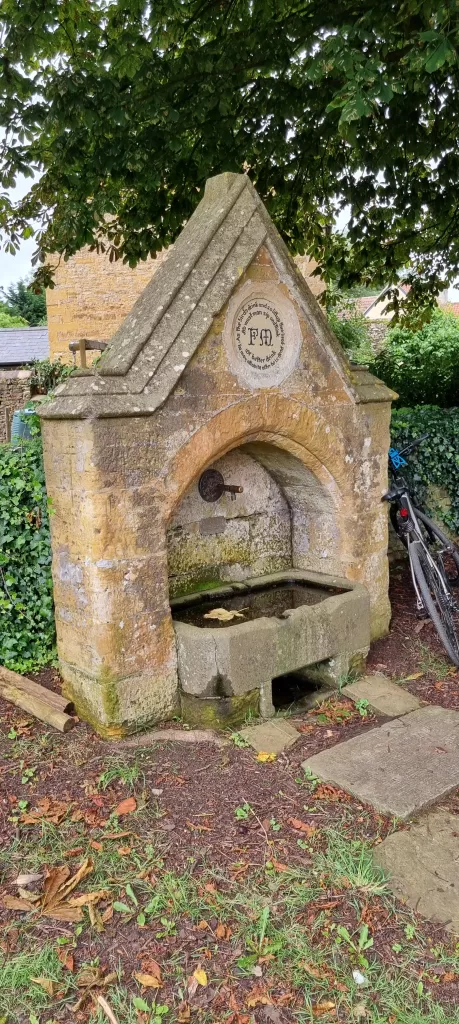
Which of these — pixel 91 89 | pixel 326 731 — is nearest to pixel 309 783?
pixel 326 731

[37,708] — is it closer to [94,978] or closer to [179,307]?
[94,978]

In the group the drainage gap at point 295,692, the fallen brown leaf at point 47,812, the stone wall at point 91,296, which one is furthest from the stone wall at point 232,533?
the stone wall at point 91,296

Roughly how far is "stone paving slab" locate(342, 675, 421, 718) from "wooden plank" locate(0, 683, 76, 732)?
77.7 inches

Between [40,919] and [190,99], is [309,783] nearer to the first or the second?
[40,919]

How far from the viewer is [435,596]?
5.88 m

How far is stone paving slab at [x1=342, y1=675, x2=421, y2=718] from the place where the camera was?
473cm

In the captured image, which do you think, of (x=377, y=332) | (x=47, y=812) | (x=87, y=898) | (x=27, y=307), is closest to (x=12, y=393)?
(x=47, y=812)

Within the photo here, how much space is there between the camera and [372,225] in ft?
27.9

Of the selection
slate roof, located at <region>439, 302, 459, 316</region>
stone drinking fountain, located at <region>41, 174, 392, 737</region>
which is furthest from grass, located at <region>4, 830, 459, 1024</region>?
slate roof, located at <region>439, 302, 459, 316</region>

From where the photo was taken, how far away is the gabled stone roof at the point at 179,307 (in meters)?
4.06

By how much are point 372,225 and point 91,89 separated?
4.02m

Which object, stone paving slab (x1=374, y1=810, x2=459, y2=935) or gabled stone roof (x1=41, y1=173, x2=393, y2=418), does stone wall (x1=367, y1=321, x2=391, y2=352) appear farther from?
stone paving slab (x1=374, y1=810, x2=459, y2=935)

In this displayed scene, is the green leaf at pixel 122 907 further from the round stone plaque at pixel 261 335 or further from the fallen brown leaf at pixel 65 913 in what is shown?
the round stone plaque at pixel 261 335

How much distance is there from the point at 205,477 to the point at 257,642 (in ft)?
4.87
